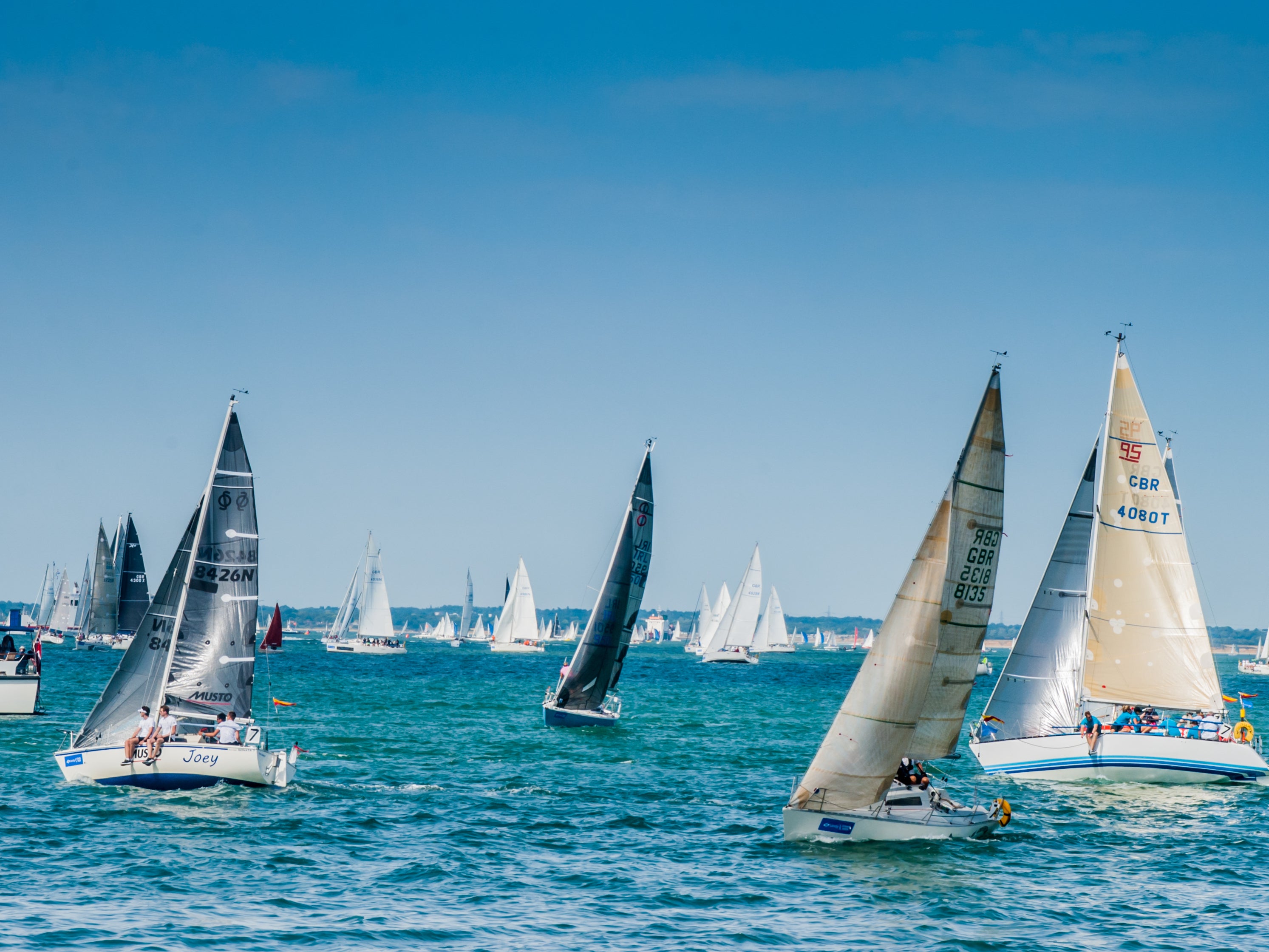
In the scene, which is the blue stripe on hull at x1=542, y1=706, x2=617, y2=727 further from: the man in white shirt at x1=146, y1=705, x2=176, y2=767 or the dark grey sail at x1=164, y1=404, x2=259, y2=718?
the man in white shirt at x1=146, y1=705, x2=176, y2=767

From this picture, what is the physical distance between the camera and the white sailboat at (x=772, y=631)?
17650 centimetres

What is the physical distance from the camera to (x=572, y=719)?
52812 millimetres

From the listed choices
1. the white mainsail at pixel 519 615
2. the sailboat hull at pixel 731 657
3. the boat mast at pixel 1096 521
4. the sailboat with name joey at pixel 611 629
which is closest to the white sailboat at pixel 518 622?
A: the white mainsail at pixel 519 615

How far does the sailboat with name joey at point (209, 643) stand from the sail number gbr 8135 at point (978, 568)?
1586cm

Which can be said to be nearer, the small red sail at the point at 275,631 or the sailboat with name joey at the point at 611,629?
the sailboat with name joey at the point at 611,629

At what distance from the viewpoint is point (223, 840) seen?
86.2 ft

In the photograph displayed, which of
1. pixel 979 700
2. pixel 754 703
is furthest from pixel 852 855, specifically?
pixel 979 700

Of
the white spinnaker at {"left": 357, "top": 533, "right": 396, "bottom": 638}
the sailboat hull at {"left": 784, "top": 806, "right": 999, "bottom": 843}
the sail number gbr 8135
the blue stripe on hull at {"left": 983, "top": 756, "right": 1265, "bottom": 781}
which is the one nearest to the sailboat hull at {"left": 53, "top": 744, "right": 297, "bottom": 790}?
the sailboat hull at {"left": 784, "top": 806, "right": 999, "bottom": 843}

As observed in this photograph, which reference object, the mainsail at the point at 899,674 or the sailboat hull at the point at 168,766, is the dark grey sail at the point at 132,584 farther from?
the mainsail at the point at 899,674

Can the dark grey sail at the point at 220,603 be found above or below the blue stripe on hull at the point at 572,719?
above

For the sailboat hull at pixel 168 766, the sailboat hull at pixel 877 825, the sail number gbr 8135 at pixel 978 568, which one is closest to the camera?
the sailboat hull at pixel 877 825

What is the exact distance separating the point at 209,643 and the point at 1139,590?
25197 millimetres

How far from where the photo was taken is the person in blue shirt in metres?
36.8

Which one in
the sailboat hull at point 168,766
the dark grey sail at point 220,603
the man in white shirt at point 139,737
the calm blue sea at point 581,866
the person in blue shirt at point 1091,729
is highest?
the dark grey sail at point 220,603
